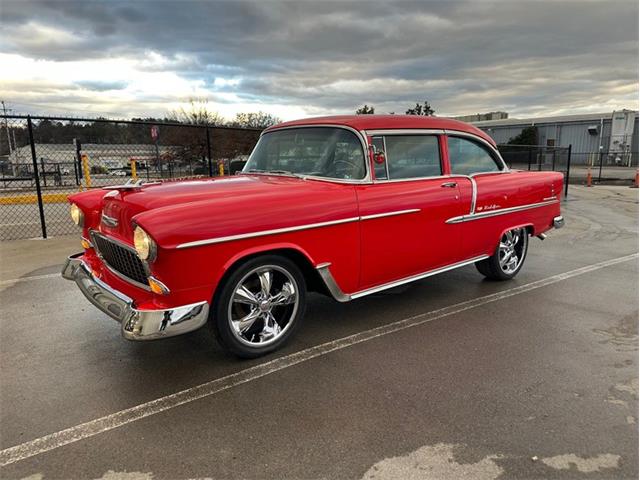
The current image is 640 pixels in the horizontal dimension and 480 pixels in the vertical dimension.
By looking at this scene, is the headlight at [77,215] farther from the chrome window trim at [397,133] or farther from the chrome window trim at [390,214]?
the chrome window trim at [397,133]

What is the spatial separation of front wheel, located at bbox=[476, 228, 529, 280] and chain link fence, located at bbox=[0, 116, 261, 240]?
127 inches

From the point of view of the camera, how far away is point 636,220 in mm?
10312

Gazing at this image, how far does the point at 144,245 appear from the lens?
2799mm

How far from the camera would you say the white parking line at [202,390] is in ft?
8.00

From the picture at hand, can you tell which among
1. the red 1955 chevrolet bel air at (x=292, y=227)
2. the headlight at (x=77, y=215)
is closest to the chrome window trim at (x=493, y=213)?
the red 1955 chevrolet bel air at (x=292, y=227)

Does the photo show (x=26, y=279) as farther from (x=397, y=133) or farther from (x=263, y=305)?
(x=397, y=133)

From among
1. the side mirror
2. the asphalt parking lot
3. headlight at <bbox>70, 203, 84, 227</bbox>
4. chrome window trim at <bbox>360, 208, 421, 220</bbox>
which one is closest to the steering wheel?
the side mirror

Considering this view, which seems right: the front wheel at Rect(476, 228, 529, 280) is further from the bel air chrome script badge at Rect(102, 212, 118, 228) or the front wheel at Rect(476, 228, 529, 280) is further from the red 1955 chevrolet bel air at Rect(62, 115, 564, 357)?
the bel air chrome script badge at Rect(102, 212, 118, 228)

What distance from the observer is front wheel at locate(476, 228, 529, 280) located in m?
5.18

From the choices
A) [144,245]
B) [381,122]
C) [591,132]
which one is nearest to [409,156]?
[381,122]

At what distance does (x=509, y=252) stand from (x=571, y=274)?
101 cm

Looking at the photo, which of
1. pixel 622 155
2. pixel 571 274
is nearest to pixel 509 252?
pixel 571 274

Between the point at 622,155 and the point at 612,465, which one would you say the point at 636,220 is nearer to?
the point at 612,465

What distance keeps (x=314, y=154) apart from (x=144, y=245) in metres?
1.83
